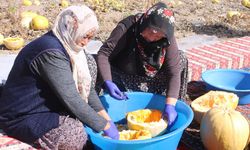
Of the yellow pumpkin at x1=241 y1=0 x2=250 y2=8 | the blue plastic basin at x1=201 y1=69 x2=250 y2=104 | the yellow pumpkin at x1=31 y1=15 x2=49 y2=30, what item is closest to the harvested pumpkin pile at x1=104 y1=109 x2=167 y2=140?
the blue plastic basin at x1=201 y1=69 x2=250 y2=104

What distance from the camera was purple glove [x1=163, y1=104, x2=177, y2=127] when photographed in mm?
2863

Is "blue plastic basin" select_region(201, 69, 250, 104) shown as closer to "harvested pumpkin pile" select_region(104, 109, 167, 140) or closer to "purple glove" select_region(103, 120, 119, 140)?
"harvested pumpkin pile" select_region(104, 109, 167, 140)

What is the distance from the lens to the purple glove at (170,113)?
113 inches

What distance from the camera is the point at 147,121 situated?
3025 millimetres

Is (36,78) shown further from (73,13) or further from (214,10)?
(214,10)

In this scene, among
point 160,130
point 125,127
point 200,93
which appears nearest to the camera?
point 160,130

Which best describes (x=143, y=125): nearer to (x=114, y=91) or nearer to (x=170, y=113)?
(x=170, y=113)

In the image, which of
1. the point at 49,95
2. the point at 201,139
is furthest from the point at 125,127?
the point at 49,95

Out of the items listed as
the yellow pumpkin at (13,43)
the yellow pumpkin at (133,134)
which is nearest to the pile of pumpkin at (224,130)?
the yellow pumpkin at (133,134)

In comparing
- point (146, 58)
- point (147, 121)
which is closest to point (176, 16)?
point (146, 58)

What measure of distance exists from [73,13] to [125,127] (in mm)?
1049

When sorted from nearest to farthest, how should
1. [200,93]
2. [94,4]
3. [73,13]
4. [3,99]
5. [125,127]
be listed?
[73,13] < [3,99] < [125,127] < [200,93] < [94,4]

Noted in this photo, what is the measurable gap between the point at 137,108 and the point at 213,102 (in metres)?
0.63

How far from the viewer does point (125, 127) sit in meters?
3.03
